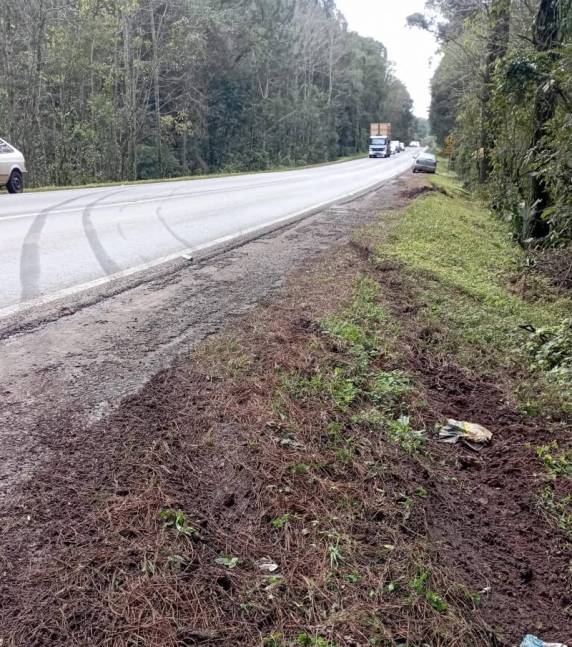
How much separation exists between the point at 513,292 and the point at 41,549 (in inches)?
275

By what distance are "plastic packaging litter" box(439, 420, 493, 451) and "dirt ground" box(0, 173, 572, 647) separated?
97mm

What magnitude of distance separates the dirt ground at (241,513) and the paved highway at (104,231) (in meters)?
1.70

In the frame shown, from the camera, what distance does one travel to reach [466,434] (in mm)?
3561

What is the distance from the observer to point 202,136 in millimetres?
39844

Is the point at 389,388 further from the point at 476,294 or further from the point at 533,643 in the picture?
the point at 476,294

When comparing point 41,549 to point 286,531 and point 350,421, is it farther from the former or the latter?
point 350,421

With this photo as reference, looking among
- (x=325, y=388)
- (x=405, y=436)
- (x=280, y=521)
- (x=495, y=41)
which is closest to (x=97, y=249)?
(x=325, y=388)

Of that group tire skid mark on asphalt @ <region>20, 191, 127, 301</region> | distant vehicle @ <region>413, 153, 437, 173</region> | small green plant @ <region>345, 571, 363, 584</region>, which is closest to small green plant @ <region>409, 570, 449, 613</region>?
small green plant @ <region>345, 571, 363, 584</region>

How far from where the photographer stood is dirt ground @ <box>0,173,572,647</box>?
189 centimetres

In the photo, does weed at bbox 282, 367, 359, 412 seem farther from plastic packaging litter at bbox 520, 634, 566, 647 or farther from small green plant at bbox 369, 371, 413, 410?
plastic packaging litter at bbox 520, 634, 566, 647

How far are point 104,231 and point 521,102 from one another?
23.7ft

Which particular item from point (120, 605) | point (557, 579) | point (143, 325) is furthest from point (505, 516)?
point (143, 325)

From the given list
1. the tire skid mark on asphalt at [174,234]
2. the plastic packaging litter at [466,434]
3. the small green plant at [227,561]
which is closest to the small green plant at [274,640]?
the small green plant at [227,561]

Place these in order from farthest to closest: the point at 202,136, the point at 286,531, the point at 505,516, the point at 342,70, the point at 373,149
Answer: the point at 342,70 < the point at 373,149 < the point at 202,136 < the point at 505,516 < the point at 286,531
